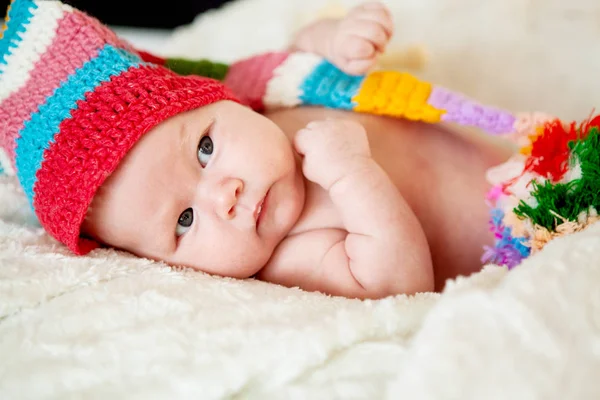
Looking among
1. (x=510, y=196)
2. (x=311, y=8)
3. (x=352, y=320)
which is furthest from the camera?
(x=311, y=8)

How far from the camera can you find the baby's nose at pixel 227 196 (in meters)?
0.84

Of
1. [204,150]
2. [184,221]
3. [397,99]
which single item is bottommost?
[184,221]

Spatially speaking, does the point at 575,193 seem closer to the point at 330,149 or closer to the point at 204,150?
the point at 330,149

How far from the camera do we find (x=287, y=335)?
23.7 inches

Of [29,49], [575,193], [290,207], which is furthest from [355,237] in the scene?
[29,49]

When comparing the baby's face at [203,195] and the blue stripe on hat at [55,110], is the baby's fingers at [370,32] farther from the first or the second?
the blue stripe on hat at [55,110]

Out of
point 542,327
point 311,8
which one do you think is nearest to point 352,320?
point 542,327

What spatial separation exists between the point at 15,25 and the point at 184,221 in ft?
1.40

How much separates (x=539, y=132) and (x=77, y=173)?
0.73m

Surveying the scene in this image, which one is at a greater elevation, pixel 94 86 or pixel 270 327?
pixel 94 86

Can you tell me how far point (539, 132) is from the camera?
3.08ft

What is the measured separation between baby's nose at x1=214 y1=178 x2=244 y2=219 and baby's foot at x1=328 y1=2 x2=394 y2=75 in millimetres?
373

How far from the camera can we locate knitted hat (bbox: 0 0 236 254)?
81 centimetres

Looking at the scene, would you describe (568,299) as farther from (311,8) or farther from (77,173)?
(311,8)
